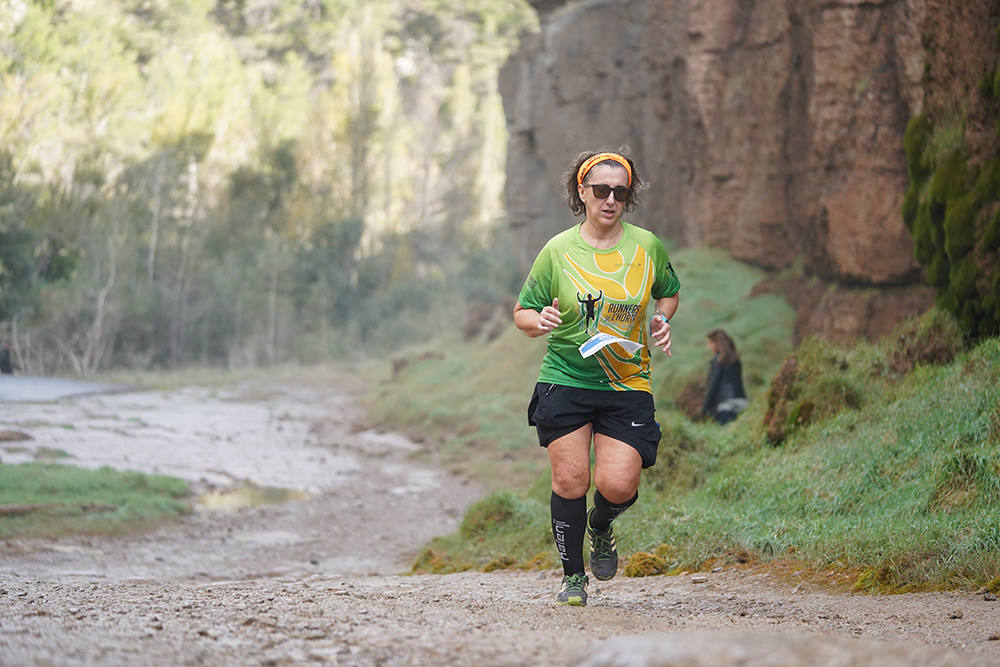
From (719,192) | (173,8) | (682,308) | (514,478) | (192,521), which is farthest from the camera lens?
(173,8)

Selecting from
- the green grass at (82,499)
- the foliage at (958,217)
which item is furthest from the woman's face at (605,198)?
the green grass at (82,499)

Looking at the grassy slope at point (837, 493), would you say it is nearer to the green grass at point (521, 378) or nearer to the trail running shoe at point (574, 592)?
the trail running shoe at point (574, 592)

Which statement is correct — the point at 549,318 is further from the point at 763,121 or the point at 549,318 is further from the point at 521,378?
the point at 521,378

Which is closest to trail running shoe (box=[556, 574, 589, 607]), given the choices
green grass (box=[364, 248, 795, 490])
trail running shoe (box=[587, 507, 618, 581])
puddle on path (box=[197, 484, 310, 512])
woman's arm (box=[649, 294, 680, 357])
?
trail running shoe (box=[587, 507, 618, 581])

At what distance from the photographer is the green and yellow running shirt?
15.1ft

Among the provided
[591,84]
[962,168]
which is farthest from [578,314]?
[591,84]

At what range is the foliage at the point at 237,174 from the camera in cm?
2508

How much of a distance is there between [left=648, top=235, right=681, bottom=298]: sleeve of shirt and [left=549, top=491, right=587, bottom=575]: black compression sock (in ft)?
3.25

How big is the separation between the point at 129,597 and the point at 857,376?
20.8ft

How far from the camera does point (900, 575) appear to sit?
5.43 metres

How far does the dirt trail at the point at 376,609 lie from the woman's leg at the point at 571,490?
27cm

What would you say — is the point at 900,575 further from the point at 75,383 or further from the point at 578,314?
the point at 75,383

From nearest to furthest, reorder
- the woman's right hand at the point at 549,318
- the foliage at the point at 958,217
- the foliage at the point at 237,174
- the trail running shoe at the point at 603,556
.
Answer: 1. the woman's right hand at the point at 549,318
2. the trail running shoe at the point at 603,556
3. the foliage at the point at 958,217
4. the foliage at the point at 237,174

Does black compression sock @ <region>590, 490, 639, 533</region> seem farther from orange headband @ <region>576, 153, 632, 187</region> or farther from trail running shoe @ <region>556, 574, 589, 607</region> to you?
orange headband @ <region>576, 153, 632, 187</region>
